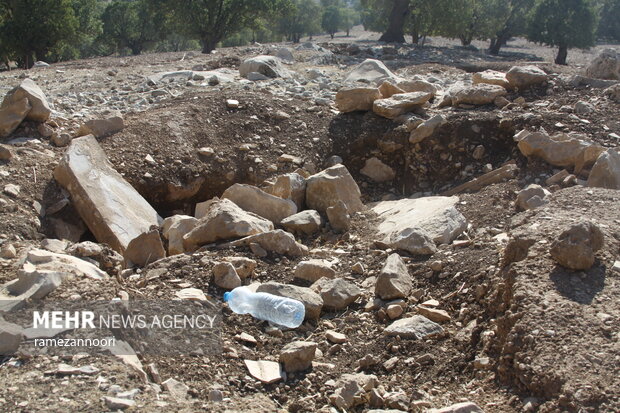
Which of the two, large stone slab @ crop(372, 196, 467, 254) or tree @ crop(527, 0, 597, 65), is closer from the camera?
large stone slab @ crop(372, 196, 467, 254)

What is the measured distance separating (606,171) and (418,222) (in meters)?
1.52

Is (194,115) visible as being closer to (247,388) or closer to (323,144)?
(323,144)

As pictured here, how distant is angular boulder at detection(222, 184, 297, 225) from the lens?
5.10m

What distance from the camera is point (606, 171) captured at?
4.71 metres

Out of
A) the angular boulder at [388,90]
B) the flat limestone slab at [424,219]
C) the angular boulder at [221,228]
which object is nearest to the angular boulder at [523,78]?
the angular boulder at [388,90]

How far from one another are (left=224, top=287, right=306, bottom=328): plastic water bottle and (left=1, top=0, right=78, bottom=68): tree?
57.6 feet

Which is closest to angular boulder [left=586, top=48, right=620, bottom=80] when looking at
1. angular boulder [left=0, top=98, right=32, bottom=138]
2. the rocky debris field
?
the rocky debris field

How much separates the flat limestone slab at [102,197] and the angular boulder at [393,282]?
2.19 meters

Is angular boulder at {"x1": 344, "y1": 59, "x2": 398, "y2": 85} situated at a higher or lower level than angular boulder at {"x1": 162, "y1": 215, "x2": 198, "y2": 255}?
higher

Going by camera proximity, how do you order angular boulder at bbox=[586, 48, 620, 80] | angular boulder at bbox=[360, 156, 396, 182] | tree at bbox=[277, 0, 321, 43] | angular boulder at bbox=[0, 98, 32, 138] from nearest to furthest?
angular boulder at bbox=[0, 98, 32, 138], angular boulder at bbox=[360, 156, 396, 182], angular boulder at bbox=[586, 48, 620, 80], tree at bbox=[277, 0, 321, 43]

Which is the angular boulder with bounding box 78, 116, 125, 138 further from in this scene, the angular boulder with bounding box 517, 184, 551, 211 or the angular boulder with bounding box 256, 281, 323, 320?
the angular boulder with bounding box 517, 184, 551, 211

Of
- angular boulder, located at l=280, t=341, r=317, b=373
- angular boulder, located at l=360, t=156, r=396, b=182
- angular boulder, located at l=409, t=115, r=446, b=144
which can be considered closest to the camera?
angular boulder, located at l=280, t=341, r=317, b=373

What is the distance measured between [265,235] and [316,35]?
54.0 metres

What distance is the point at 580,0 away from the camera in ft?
81.0
